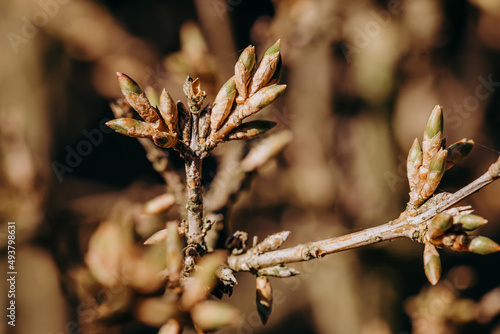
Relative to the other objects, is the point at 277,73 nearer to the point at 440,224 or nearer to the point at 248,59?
the point at 248,59

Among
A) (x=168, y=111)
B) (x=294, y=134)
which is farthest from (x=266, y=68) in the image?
(x=294, y=134)

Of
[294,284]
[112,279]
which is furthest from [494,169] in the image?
[294,284]

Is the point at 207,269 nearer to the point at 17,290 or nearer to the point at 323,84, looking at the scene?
the point at 17,290

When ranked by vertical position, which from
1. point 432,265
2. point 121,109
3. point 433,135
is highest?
point 121,109

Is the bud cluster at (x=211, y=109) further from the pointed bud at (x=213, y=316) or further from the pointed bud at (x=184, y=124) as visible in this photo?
the pointed bud at (x=213, y=316)

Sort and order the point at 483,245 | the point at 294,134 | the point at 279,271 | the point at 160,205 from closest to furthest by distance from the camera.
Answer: the point at 483,245 < the point at 279,271 < the point at 160,205 < the point at 294,134

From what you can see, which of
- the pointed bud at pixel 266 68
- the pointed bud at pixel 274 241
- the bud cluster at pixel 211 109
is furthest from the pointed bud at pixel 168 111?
the pointed bud at pixel 274 241
